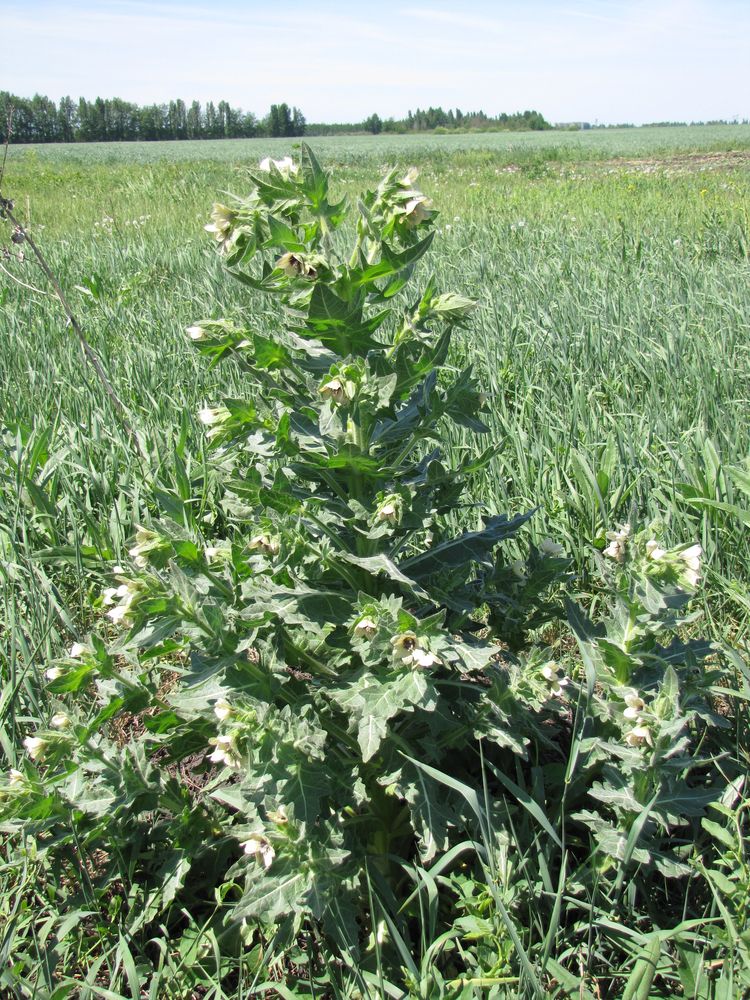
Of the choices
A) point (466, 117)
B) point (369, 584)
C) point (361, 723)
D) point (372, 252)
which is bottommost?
point (361, 723)

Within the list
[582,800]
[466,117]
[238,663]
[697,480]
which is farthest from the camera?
[466,117]

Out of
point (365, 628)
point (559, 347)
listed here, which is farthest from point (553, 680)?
point (559, 347)

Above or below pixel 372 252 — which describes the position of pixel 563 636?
below

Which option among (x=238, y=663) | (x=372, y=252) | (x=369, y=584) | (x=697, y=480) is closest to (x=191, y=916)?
(x=238, y=663)

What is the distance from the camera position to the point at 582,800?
67.8 inches

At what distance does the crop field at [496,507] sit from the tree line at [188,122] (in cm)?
7589

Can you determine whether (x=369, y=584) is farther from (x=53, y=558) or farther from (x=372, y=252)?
(x=53, y=558)

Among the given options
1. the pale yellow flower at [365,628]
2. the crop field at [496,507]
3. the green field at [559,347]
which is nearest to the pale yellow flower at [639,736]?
the crop field at [496,507]

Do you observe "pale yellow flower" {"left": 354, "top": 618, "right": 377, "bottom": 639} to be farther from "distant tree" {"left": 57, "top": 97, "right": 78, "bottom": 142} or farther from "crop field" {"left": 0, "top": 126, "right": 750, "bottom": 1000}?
"distant tree" {"left": 57, "top": 97, "right": 78, "bottom": 142}

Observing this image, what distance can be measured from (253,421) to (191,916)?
3.62 ft

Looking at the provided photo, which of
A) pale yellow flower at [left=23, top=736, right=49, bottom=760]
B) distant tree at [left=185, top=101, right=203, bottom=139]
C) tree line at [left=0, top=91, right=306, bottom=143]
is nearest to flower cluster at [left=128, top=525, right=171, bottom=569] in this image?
pale yellow flower at [left=23, top=736, right=49, bottom=760]

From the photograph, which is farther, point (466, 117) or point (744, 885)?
point (466, 117)

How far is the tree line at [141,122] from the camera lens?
71688 millimetres

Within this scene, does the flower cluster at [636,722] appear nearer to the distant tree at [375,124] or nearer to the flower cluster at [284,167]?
the flower cluster at [284,167]
